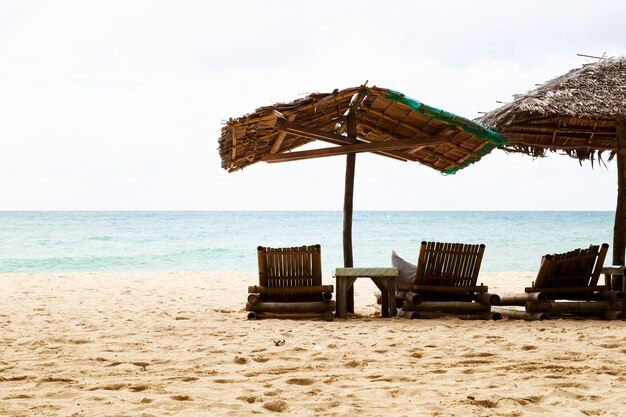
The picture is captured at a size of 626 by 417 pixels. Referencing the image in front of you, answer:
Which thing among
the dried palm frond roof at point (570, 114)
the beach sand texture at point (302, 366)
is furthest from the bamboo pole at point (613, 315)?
the dried palm frond roof at point (570, 114)

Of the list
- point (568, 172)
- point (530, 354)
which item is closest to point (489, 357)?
point (530, 354)

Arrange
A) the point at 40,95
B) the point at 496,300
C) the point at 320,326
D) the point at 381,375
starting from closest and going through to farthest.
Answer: the point at 381,375 < the point at 320,326 < the point at 496,300 < the point at 40,95

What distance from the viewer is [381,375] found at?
4023mm

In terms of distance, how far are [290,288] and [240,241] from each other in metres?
28.4

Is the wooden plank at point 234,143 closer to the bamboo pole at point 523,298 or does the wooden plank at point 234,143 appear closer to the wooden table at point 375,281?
the wooden table at point 375,281

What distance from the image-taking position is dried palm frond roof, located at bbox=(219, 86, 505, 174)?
635 cm

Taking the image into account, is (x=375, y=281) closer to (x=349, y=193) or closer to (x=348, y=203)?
(x=348, y=203)

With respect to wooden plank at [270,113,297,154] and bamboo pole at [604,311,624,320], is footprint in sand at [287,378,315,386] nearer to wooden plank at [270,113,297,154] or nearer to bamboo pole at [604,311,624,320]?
wooden plank at [270,113,297,154]

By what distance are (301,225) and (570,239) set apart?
803 inches

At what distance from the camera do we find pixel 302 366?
4324mm

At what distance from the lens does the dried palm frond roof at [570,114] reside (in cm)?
679

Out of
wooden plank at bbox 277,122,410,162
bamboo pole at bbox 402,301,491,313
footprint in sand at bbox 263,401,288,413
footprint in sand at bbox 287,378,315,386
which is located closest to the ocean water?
wooden plank at bbox 277,122,410,162

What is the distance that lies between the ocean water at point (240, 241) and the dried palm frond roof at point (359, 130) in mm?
14624

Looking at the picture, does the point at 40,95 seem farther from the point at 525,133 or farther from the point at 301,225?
the point at 525,133
